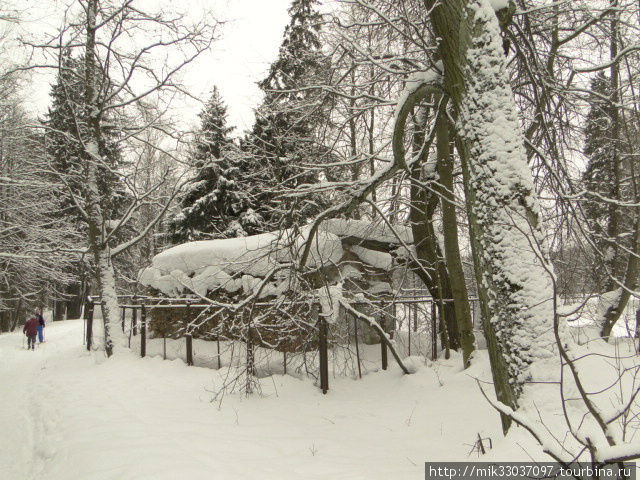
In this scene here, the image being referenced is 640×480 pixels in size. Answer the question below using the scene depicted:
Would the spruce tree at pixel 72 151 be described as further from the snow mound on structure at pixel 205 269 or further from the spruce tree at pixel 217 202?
the spruce tree at pixel 217 202

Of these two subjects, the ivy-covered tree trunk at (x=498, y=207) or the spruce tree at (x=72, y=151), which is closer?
the ivy-covered tree trunk at (x=498, y=207)

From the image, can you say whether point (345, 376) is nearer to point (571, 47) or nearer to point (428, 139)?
point (428, 139)

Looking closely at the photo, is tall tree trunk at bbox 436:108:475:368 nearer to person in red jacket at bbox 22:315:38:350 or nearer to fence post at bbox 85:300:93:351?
fence post at bbox 85:300:93:351

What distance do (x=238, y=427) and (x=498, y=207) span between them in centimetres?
381

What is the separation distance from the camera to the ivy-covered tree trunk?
9.25 ft

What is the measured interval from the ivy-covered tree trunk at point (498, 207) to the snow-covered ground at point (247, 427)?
0.38 meters

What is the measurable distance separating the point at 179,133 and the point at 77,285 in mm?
21856

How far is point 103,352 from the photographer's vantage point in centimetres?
1020

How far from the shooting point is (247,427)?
16.8 ft

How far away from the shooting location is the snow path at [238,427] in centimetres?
398

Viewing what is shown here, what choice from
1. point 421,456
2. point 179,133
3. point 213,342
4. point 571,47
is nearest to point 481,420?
point 421,456

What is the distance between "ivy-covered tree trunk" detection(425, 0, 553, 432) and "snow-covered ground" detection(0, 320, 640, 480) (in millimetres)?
376

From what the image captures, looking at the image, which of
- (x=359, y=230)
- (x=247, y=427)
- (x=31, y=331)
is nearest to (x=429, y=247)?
(x=359, y=230)

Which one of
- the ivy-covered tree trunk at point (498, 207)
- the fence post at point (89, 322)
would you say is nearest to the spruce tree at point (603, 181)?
the ivy-covered tree trunk at point (498, 207)
